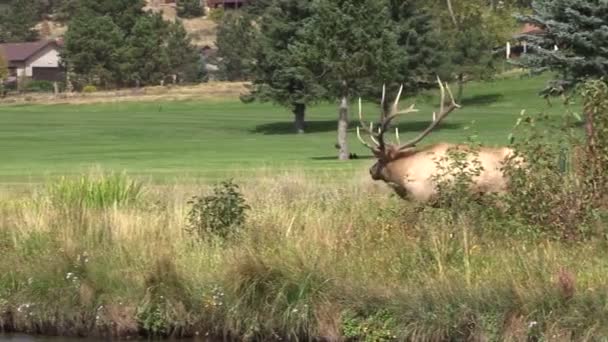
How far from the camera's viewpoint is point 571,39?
1262 inches

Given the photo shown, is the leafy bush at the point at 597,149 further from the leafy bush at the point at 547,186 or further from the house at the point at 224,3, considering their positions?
the house at the point at 224,3

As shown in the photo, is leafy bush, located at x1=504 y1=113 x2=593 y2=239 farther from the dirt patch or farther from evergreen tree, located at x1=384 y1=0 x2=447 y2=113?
the dirt patch

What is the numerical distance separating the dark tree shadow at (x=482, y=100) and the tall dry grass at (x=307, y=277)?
6207 centimetres

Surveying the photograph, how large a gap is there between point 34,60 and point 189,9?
48.6 metres

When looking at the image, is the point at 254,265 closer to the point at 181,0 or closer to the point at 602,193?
the point at 602,193

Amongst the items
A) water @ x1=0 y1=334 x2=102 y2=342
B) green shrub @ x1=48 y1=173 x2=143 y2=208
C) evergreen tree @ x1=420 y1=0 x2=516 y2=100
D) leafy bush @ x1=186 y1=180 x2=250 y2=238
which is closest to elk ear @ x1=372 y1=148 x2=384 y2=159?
leafy bush @ x1=186 y1=180 x2=250 y2=238

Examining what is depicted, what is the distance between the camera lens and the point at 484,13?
94875 mm

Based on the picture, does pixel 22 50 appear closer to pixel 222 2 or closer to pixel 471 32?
pixel 222 2

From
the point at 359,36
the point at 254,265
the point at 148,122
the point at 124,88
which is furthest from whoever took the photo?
the point at 124,88

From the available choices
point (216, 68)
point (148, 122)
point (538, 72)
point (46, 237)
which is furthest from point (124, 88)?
point (46, 237)

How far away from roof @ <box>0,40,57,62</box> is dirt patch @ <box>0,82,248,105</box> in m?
33.8

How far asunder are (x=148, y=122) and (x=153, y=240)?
176 feet

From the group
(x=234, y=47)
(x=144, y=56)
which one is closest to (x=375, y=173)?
(x=144, y=56)

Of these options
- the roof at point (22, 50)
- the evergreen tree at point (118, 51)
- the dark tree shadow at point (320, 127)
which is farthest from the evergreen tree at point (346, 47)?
the roof at point (22, 50)
